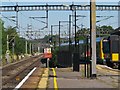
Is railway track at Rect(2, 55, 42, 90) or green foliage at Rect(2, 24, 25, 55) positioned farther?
green foliage at Rect(2, 24, 25, 55)

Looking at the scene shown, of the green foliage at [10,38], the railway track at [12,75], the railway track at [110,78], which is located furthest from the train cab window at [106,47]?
the green foliage at [10,38]

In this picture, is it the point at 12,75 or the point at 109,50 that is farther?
the point at 109,50

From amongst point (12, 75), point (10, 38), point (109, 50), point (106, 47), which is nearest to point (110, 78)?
point (12, 75)

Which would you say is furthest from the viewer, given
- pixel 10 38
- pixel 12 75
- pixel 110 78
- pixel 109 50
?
pixel 10 38

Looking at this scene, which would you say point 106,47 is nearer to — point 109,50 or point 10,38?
point 109,50

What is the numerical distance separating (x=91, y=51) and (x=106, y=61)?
19.7 m

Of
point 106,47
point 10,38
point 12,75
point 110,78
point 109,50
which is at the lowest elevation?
point 12,75

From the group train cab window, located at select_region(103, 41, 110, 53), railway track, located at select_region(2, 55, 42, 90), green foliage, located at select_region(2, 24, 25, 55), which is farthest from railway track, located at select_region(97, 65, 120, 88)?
green foliage, located at select_region(2, 24, 25, 55)

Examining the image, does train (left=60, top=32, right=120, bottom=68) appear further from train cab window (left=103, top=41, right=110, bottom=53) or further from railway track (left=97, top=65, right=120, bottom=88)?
railway track (left=97, top=65, right=120, bottom=88)

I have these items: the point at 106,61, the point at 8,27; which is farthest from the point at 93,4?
Result: the point at 8,27

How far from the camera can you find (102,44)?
43.8m

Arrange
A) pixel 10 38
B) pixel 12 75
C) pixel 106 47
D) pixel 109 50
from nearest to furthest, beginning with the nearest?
pixel 12 75, pixel 109 50, pixel 106 47, pixel 10 38

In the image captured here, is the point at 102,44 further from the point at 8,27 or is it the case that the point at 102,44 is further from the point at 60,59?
the point at 8,27

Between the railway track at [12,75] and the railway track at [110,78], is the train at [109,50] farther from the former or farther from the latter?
the railway track at [110,78]
